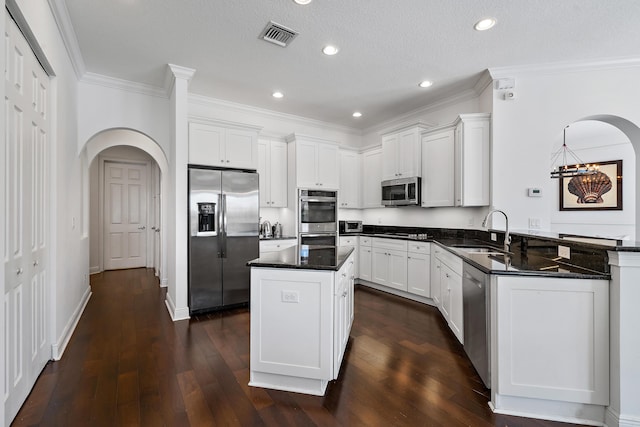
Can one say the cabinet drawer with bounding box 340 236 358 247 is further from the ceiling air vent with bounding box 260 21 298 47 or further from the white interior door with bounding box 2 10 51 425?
the white interior door with bounding box 2 10 51 425

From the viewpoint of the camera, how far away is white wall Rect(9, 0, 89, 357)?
2321 millimetres

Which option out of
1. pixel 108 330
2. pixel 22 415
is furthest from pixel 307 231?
pixel 22 415

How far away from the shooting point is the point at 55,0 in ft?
7.61

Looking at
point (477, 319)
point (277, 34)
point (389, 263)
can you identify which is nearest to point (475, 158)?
point (389, 263)

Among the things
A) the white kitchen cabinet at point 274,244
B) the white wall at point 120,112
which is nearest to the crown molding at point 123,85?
the white wall at point 120,112

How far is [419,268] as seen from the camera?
164 inches

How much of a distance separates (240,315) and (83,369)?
1609mm

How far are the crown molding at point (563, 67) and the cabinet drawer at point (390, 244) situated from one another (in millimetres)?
2430

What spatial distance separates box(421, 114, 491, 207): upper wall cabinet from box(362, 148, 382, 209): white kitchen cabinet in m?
1.01

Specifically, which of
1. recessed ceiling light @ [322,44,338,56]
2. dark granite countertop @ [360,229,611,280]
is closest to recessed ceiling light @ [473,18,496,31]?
recessed ceiling light @ [322,44,338,56]

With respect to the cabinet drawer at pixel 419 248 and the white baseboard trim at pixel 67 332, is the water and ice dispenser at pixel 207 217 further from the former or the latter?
the cabinet drawer at pixel 419 248

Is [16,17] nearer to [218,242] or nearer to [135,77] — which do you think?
[135,77]

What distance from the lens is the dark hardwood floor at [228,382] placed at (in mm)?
1827

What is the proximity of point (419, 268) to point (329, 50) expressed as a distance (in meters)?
3.00
